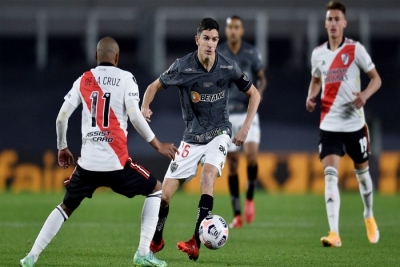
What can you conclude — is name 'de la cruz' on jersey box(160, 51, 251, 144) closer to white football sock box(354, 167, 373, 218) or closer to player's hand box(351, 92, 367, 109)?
player's hand box(351, 92, 367, 109)

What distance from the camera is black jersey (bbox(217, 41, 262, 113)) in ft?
39.6

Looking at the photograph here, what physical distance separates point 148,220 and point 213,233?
0.59 metres

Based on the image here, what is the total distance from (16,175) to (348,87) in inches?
399

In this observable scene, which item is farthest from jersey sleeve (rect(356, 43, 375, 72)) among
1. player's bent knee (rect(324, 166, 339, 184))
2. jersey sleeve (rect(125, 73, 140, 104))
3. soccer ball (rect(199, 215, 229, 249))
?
jersey sleeve (rect(125, 73, 140, 104))

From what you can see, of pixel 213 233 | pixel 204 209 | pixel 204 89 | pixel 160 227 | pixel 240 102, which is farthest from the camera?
pixel 240 102

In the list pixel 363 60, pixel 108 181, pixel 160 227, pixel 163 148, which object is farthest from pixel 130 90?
pixel 363 60

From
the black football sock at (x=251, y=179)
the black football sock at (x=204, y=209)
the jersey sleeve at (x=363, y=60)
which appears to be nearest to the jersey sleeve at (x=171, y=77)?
the black football sock at (x=204, y=209)

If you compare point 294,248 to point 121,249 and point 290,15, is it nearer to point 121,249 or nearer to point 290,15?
point 121,249

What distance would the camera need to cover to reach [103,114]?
7.27 meters

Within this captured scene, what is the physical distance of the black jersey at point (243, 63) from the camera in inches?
475

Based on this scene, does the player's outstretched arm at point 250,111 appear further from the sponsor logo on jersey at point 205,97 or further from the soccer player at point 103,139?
the soccer player at point 103,139

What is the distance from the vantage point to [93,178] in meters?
7.30

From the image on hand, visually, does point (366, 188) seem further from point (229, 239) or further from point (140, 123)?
point (140, 123)

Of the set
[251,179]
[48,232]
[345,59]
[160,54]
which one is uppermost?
[345,59]
